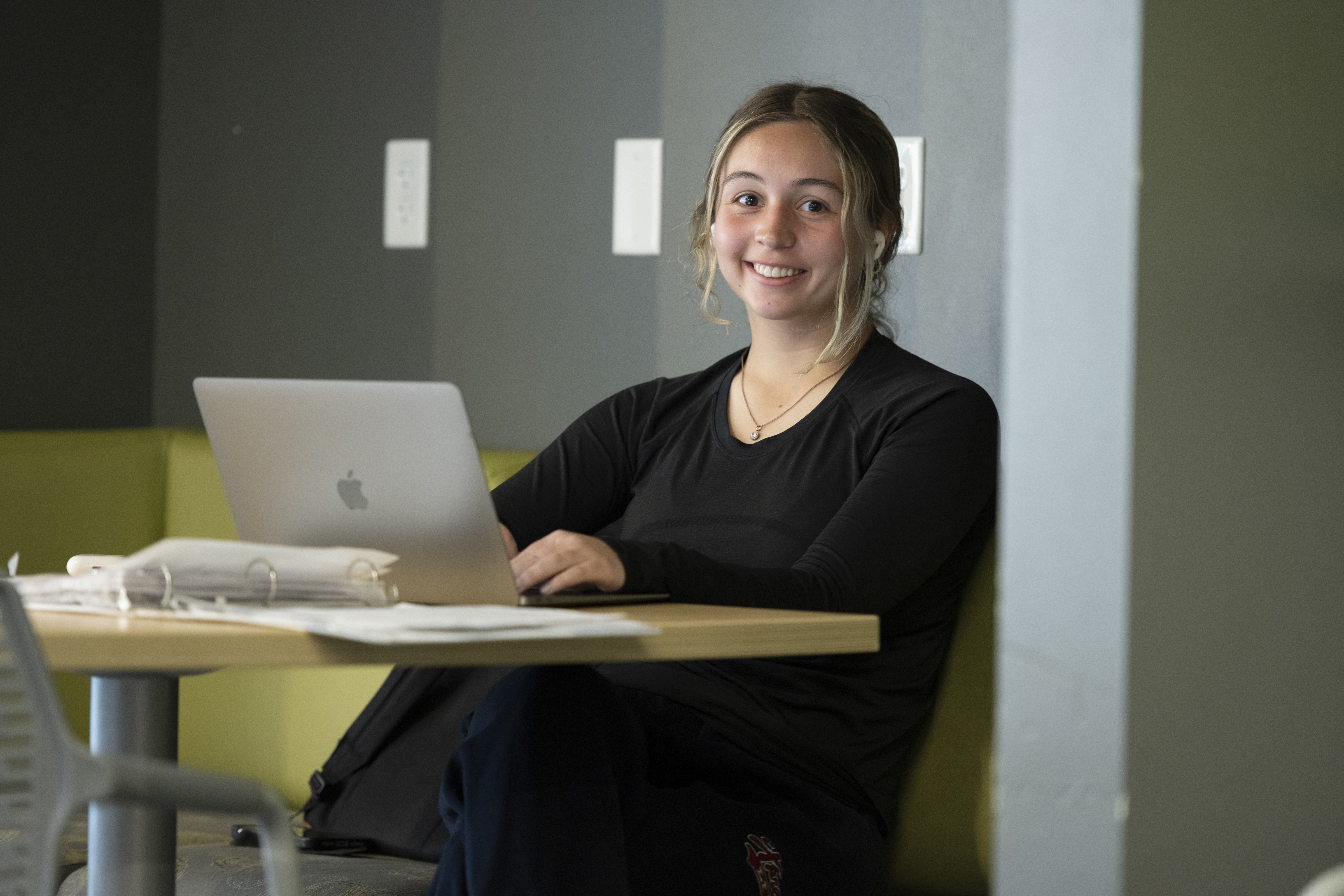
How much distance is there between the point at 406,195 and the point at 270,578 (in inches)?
60.4

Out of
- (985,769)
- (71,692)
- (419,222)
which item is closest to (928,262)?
(985,769)

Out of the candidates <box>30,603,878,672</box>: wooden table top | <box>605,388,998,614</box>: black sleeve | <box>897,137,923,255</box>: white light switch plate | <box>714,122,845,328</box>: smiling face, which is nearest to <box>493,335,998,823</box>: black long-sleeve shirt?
<box>605,388,998,614</box>: black sleeve

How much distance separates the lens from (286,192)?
2.54 meters

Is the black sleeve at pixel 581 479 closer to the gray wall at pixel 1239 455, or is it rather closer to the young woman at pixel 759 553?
the young woman at pixel 759 553

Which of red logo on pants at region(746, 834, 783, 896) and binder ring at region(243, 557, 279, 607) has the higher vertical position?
binder ring at region(243, 557, 279, 607)

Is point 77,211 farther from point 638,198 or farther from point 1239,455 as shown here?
point 1239,455

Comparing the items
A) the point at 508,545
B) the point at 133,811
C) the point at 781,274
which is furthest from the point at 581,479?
the point at 133,811

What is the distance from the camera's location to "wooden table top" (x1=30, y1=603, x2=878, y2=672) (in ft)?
2.77

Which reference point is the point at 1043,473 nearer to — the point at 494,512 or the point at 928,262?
the point at 494,512

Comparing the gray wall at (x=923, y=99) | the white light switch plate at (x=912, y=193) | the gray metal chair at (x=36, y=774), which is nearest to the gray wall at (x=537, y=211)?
the gray wall at (x=923, y=99)

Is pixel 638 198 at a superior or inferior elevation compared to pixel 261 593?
superior

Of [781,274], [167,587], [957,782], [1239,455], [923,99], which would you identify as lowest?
[957,782]

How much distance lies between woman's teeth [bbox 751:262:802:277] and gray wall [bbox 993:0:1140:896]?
828 millimetres

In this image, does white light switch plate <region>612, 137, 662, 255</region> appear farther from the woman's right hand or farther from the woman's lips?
the woman's right hand
